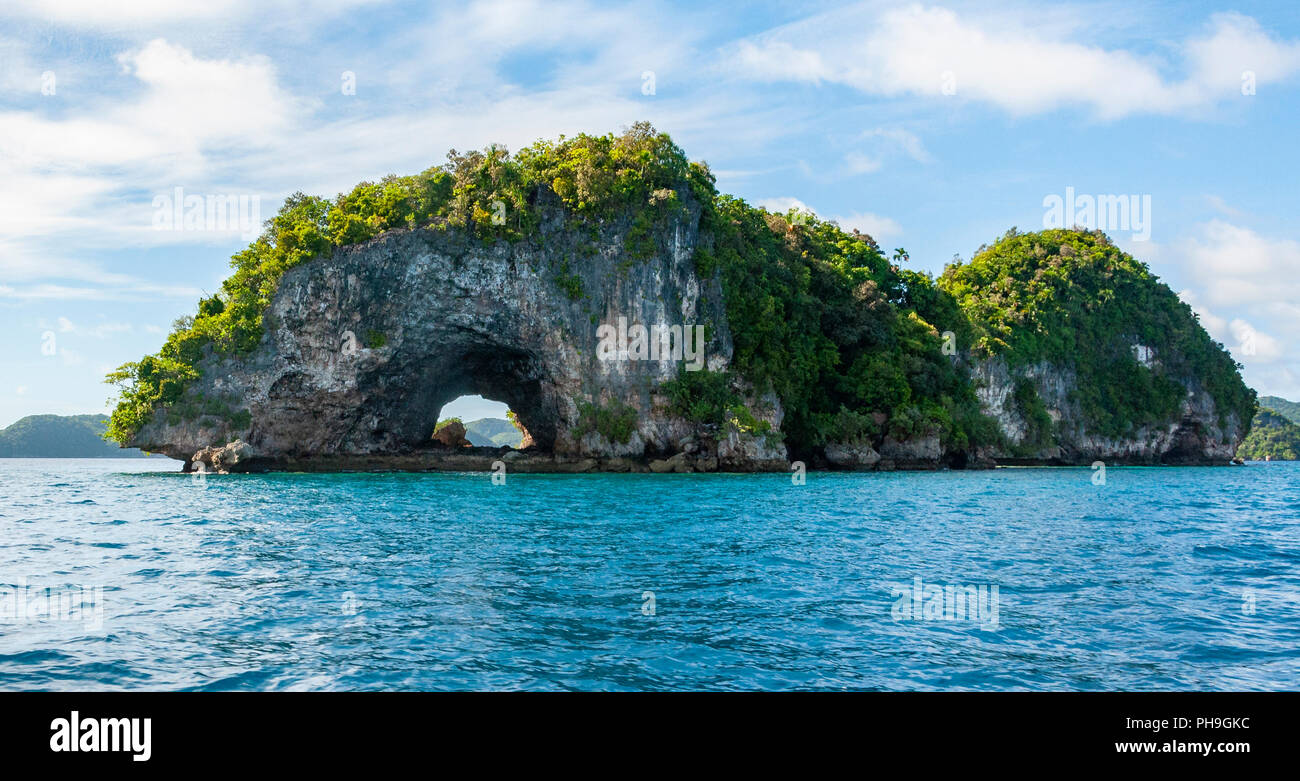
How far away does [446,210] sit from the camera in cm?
4697

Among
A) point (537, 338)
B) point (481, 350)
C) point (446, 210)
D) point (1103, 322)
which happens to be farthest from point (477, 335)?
point (1103, 322)

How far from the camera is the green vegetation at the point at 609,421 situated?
153 ft

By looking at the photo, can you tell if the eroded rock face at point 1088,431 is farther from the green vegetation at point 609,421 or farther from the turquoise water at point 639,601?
the turquoise water at point 639,601

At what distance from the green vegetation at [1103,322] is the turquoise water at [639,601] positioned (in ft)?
186

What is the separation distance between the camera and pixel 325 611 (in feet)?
30.5

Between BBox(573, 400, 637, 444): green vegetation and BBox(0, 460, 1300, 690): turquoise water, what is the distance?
2550 centimetres

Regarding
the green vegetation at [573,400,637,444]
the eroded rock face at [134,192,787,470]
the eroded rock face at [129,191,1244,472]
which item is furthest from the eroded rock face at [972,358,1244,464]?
the green vegetation at [573,400,637,444]

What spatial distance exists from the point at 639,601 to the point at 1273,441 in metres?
155

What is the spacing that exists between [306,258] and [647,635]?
43.8m

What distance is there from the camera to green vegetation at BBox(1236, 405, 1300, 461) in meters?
126

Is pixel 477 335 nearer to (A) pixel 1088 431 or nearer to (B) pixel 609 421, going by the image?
(B) pixel 609 421
